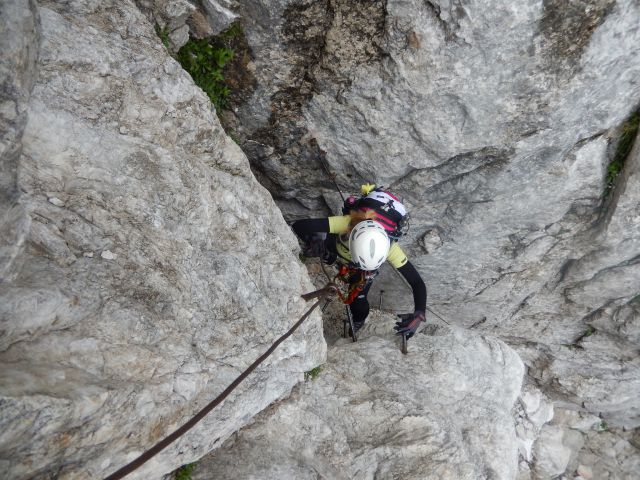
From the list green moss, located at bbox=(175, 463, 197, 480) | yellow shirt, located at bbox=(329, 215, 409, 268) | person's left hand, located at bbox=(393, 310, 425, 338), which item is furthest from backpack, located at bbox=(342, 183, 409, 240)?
green moss, located at bbox=(175, 463, 197, 480)

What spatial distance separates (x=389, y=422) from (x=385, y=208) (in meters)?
2.79

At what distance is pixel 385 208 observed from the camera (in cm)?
587

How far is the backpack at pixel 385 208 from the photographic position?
19.3 feet

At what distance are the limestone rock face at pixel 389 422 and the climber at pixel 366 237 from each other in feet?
2.41

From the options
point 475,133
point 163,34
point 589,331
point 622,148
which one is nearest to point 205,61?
point 163,34

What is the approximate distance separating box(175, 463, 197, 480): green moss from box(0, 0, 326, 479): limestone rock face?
0.54 ft

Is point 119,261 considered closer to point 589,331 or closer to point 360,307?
point 360,307

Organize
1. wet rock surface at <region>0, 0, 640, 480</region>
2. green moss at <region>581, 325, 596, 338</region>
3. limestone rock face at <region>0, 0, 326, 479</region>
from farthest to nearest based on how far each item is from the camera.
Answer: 1. green moss at <region>581, 325, 596, 338</region>
2. wet rock surface at <region>0, 0, 640, 480</region>
3. limestone rock face at <region>0, 0, 326, 479</region>

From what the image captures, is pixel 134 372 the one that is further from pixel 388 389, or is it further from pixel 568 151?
pixel 568 151

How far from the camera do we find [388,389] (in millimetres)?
5809

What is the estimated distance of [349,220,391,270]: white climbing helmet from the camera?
555 centimetres

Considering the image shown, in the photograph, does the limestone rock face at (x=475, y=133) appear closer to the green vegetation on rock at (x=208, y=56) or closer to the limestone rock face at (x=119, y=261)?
the green vegetation on rock at (x=208, y=56)

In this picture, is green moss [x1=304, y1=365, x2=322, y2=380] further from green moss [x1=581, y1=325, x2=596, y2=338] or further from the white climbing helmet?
green moss [x1=581, y1=325, x2=596, y2=338]

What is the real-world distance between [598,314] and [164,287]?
26.8ft
